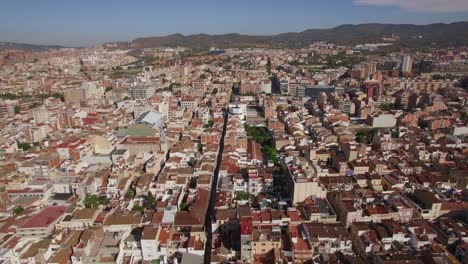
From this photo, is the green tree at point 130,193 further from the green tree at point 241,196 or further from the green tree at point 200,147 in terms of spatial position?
the green tree at point 200,147

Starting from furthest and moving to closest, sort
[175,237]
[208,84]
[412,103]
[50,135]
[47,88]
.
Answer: [208,84] → [47,88] → [412,103] → [50,135] → [175,237]

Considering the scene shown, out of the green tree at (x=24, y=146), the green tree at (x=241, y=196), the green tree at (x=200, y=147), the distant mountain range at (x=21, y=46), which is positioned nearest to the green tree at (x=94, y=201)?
the green tree at (x=241, y=196)

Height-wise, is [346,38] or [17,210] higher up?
[346,38]

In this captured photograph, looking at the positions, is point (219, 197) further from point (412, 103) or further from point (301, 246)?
point (412, 103)

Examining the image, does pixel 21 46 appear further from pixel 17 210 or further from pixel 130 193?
pixel 130 193

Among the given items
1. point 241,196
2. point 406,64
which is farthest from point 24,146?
point 406,64

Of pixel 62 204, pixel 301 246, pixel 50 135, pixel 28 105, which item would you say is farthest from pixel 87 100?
pixel 301 246
